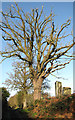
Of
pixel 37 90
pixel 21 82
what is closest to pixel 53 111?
pixel 37 90

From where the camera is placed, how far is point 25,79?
991 inches

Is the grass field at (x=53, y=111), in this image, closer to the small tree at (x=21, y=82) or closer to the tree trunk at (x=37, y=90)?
the tree trunk at (x=37, y=90)

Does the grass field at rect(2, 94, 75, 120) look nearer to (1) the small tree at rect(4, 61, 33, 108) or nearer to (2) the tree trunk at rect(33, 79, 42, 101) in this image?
(2) the tree trunk at rect(33, 79, 42, 101)

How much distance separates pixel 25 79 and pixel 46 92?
4860mm

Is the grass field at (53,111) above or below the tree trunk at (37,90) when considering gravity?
below

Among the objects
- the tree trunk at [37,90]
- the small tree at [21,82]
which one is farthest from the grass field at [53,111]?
the small tree at [21,82]

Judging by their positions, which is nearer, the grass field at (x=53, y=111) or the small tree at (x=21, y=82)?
the grass field at (x=53, y=111)

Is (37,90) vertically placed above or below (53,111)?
above

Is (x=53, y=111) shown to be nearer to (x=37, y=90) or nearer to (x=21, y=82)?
(x=37, y=90)

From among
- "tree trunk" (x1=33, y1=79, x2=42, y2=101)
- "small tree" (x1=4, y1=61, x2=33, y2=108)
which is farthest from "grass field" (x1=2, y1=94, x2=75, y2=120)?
"small tree" (x1=4, y1=61, x2=33, y2=108)

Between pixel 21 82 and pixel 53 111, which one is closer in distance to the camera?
pixel 53 111

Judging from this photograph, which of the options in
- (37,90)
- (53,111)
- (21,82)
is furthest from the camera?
(21,82)

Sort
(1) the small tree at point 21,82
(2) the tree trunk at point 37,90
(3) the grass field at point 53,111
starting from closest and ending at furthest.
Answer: (3) the grass field at point 53,111 → (2) the tree trunk at point 37,90 → (1) the small tree at point 21,82

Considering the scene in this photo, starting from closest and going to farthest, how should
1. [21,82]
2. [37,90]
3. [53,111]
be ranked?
[53,111] → [37,90] → [21,82]
